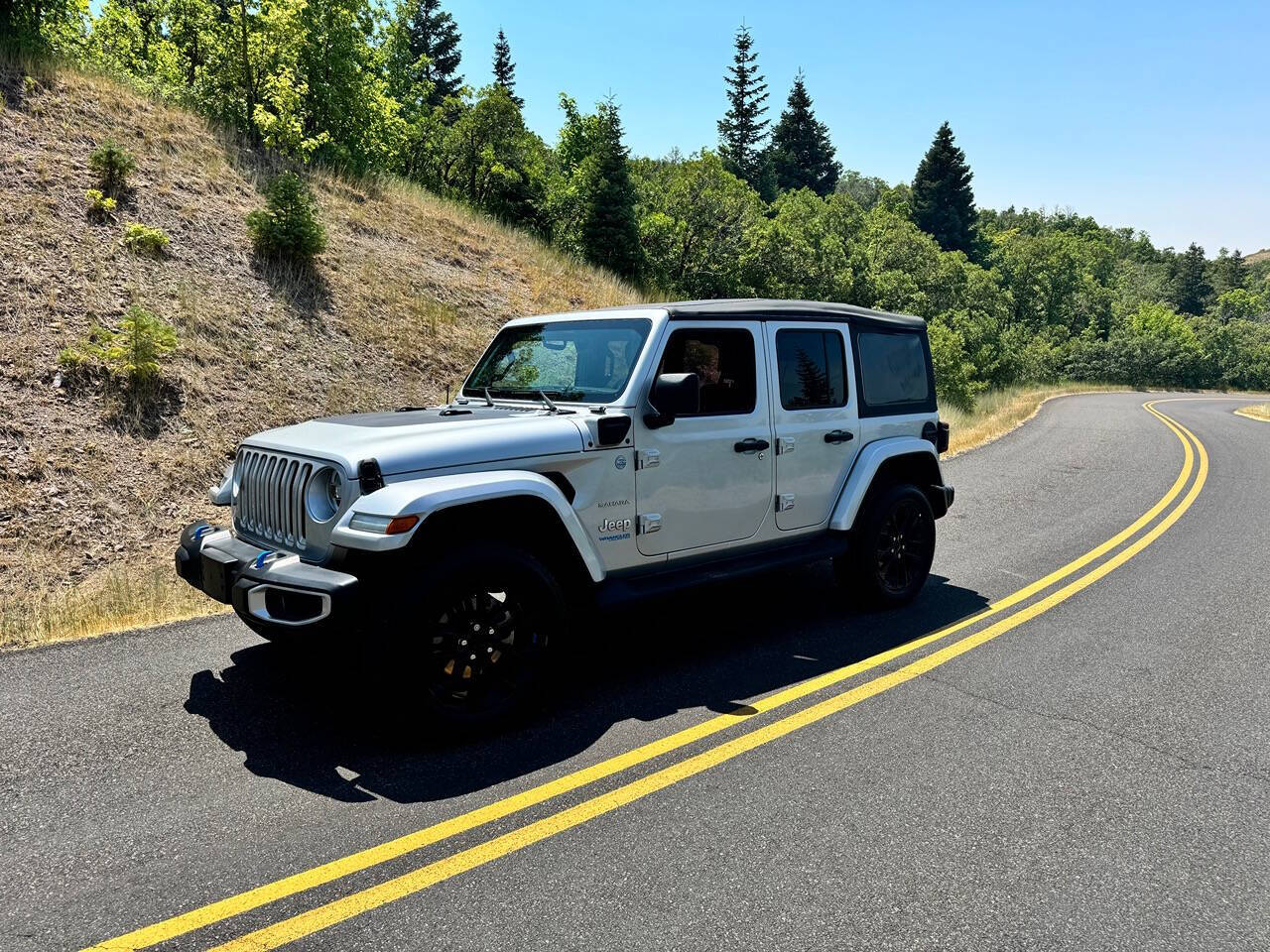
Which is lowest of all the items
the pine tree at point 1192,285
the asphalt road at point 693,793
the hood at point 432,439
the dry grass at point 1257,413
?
the dry grass at point 1257,413

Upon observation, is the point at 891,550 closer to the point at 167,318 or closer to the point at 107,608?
the point at 107,608

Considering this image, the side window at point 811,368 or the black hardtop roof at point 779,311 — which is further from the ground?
the black hardtop roof at point 779,311

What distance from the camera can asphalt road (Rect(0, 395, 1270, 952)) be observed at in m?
2.74

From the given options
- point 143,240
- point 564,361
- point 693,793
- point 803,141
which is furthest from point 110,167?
point 803,141

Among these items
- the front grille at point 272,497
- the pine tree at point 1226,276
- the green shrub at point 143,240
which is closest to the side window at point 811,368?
the front grille at point 272,497

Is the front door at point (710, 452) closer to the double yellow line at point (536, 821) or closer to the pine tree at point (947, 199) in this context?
the double yellow line at point (536, 821)

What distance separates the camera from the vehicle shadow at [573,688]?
370cm

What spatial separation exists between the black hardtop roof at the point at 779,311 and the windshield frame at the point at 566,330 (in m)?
0.18

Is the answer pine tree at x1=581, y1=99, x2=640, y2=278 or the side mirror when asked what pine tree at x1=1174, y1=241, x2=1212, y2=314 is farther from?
the side mirror

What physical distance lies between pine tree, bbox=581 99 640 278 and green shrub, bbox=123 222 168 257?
48.8 ft

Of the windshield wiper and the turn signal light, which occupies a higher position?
the windshield wiper

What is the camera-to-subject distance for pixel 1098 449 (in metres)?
16.7

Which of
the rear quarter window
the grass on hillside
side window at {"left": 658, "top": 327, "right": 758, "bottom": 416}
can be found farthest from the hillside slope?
the rear quarter window

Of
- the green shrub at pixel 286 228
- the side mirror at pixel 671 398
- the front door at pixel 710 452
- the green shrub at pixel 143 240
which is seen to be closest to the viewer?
the side mirror at pixel 671 398
